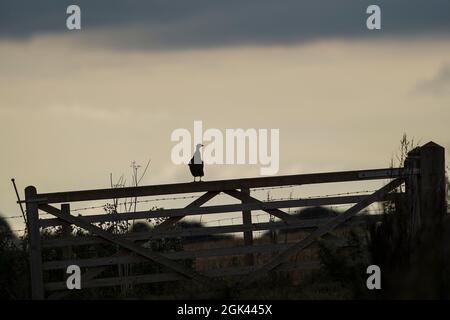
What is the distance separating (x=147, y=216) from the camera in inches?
841

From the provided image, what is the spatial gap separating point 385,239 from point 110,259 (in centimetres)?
497

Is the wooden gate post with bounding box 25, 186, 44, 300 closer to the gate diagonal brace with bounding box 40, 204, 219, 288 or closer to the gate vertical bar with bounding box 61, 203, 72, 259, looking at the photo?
the gate diagonal brace with bounding box 40, 204, 219, 288

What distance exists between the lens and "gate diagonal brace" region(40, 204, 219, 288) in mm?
21172

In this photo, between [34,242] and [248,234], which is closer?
[34,242]

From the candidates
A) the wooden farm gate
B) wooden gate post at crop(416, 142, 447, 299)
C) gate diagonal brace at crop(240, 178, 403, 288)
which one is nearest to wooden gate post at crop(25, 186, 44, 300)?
the wooden farm gate

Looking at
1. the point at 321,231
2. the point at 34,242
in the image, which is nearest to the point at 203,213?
the point at 321,231

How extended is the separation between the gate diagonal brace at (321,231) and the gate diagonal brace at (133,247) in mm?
701

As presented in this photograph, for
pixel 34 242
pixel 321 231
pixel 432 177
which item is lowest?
pixel 34 242

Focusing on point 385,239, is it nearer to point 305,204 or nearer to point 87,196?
point 305,204

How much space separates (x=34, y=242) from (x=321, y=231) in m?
4.71

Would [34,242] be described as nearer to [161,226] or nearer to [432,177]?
[161,226]

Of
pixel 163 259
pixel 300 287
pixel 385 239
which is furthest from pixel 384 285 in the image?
pixel 163 259

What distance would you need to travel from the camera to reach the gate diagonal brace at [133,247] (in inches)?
834

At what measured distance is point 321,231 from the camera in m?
21.6
